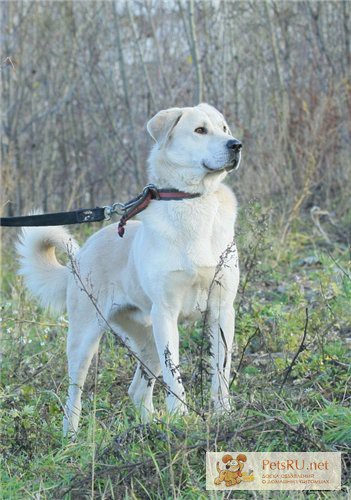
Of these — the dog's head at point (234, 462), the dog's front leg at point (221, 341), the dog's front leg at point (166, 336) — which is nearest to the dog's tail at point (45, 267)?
the dog's front leg at point (166, 336)

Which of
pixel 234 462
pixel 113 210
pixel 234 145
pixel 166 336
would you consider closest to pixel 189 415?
pixel 234 462

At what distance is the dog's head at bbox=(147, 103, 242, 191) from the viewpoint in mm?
4016

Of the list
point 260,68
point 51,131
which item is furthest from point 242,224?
point 51,131

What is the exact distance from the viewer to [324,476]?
2.87 meters

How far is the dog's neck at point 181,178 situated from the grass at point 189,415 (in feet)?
2.39

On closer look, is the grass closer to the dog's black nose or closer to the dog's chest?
the dog's chest

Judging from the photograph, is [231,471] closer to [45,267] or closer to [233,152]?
[233,152]

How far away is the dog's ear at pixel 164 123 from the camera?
408 centimetres

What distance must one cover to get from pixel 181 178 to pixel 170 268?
498 mm

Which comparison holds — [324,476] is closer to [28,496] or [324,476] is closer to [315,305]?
[28,496]

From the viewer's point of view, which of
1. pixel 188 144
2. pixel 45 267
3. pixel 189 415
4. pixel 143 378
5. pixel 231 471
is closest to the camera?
pixel 231 471

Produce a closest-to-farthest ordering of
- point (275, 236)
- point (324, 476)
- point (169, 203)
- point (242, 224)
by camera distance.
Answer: point (324, 476) < point (169, 203) < point (242, 224) < point (275, 236)

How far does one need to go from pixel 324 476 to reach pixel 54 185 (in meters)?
7.65

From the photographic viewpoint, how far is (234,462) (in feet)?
9.57
